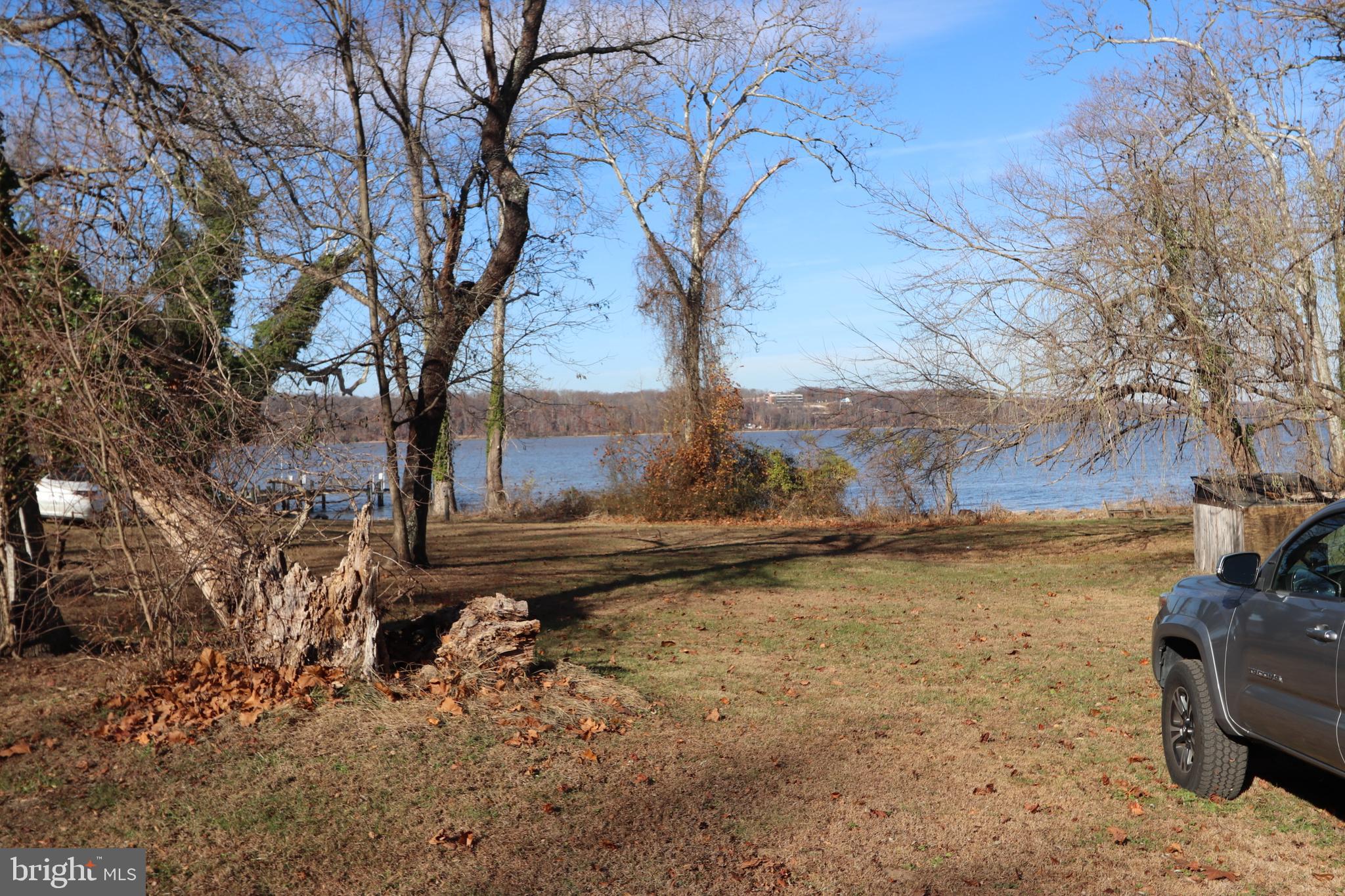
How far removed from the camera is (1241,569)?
5.34m

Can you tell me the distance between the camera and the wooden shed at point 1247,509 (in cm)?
1249

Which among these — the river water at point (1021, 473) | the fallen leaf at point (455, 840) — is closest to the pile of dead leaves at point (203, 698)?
the river water at point (1021, 473)

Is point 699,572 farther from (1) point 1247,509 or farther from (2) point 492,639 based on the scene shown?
(2) point 492,639

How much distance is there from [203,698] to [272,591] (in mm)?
849

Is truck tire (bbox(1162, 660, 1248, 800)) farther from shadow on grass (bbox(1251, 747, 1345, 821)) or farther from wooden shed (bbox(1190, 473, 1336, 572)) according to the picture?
wooden shed (bbox(1190, 473, 1336, 572))

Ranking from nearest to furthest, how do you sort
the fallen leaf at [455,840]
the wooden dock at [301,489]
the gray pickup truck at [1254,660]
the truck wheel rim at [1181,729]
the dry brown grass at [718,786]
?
the gray pickup truck at [1254,660] → the dry brown grass at [718,786] → the fallen leaf at [455,840] → the truck wheel rim at [1181,729] → the wooden dock at [301,489]

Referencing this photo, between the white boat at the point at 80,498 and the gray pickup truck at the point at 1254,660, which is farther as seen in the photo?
the white boat at the point at 80,498

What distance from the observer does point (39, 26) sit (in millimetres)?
9648

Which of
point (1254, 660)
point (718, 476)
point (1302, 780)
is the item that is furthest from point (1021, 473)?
point (1254, 660)

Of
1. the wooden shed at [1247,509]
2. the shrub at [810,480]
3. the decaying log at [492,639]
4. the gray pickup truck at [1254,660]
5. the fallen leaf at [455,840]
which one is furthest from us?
the shrub at [810,480]

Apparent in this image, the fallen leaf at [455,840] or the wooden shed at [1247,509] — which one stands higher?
the wooden shed at [1247,509]

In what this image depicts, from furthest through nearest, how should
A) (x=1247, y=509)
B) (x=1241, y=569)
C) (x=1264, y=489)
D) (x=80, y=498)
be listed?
(x=1247, y=509), (x=1264, y=489), (x=80, y=498), (x=1241, y=569)

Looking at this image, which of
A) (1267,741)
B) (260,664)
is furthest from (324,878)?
(1267,741)

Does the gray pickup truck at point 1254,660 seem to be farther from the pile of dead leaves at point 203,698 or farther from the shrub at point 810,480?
the shrub at point 810,480
